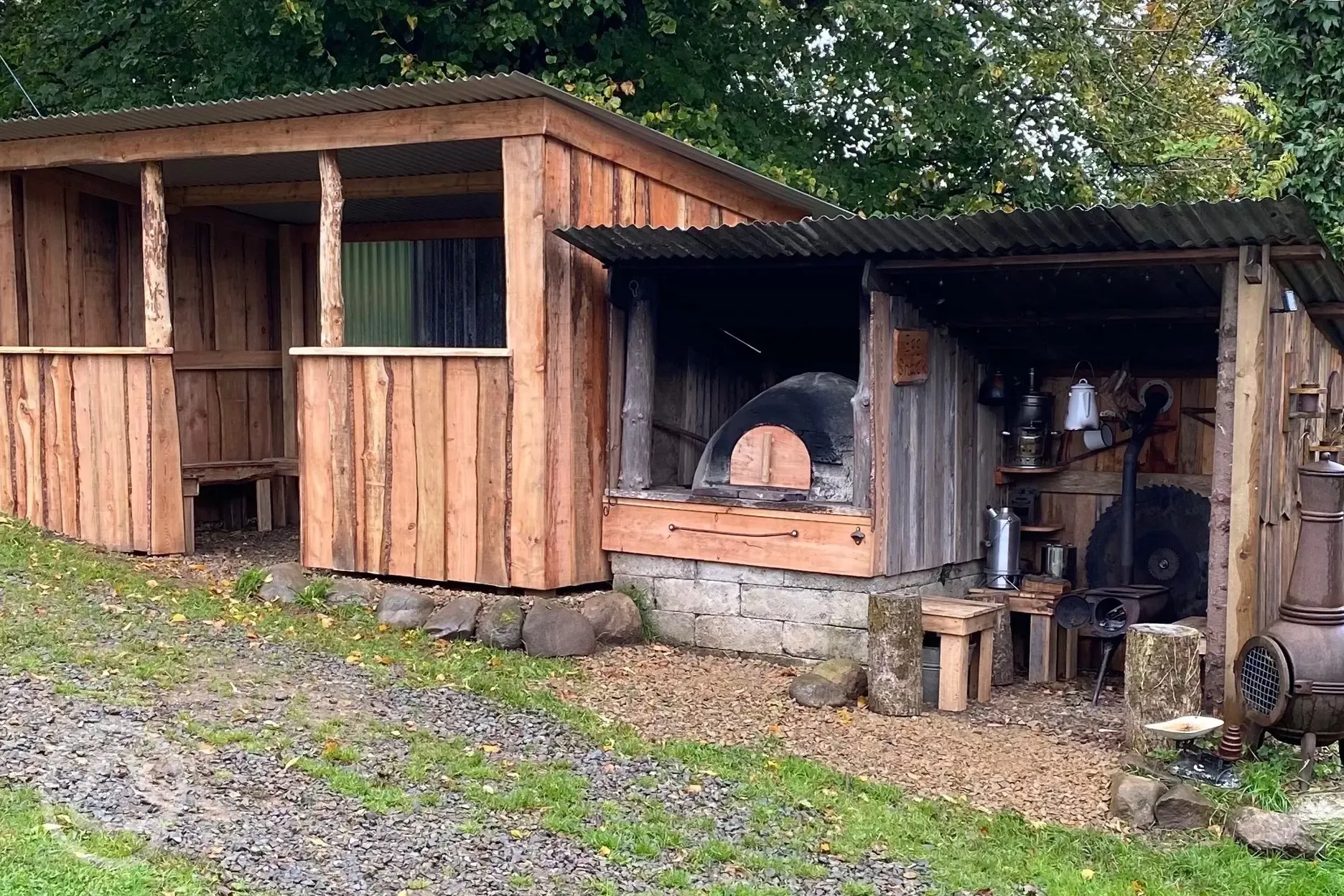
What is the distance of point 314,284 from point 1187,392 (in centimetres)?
754

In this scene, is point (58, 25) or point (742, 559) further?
point (58, 25)

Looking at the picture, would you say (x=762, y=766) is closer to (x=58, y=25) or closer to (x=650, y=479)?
(x=650, y=479)

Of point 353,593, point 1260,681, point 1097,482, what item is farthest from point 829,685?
point 353,593

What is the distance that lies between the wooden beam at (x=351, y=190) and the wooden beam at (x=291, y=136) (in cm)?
70

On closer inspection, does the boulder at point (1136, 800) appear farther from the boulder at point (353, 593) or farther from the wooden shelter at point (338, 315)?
the boulder at point (353, 593)

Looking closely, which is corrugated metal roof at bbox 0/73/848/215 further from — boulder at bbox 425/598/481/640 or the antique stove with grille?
the antique stove with grille

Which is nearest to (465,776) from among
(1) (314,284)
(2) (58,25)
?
(1) (314,284)

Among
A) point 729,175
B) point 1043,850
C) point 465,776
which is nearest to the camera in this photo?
point 1043,850

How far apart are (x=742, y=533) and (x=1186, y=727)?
2951 millimetres

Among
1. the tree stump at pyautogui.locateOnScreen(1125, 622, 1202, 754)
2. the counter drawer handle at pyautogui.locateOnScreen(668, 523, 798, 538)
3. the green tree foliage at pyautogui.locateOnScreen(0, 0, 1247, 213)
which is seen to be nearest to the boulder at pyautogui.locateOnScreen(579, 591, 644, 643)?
the counter drawer handle at pyautogui.locateOnScreen(668, 523, 798, 538)

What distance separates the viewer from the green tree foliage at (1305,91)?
13781 millimetres

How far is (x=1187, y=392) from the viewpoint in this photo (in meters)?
8.63

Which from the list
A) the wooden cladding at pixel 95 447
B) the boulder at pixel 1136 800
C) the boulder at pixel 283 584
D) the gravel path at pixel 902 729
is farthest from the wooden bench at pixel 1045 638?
the wooden cladding at pixel 95 447

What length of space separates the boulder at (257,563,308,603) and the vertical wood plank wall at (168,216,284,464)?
3019 millimetres
